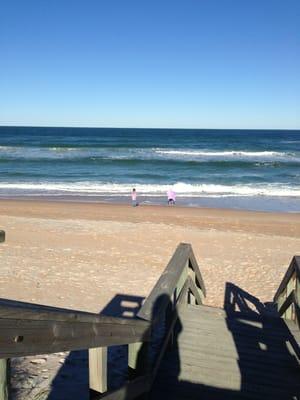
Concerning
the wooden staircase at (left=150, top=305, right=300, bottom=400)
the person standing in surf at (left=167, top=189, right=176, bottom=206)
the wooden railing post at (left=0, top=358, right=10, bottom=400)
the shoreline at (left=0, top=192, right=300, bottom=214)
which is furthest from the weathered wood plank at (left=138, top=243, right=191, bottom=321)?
the shoreline at (left=0, top=192, right=300, bottom=214)

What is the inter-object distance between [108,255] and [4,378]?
369 inches

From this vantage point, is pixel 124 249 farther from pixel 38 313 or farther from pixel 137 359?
pixel 38 313

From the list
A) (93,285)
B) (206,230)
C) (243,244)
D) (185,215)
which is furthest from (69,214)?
(93,285)

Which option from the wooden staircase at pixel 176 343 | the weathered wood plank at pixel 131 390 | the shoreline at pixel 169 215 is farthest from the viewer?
the shoreline at pixel 169 215

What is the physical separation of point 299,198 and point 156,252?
13646 mm

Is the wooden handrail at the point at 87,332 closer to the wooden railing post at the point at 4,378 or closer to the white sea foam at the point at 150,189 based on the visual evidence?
the wooden railing post at the point at 4,378

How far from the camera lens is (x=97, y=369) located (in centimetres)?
209

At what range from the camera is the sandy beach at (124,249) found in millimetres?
8273

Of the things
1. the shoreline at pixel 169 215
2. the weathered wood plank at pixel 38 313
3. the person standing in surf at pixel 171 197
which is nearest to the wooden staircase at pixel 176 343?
the weathered wood plank at pixel 38 313

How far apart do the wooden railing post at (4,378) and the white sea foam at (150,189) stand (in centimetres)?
2172

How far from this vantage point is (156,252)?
11203mm

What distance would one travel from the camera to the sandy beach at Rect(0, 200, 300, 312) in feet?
27.1

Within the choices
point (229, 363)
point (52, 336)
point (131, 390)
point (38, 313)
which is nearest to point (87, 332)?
point (52, 336)

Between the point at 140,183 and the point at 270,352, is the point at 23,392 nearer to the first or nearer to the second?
the point at 270,352
